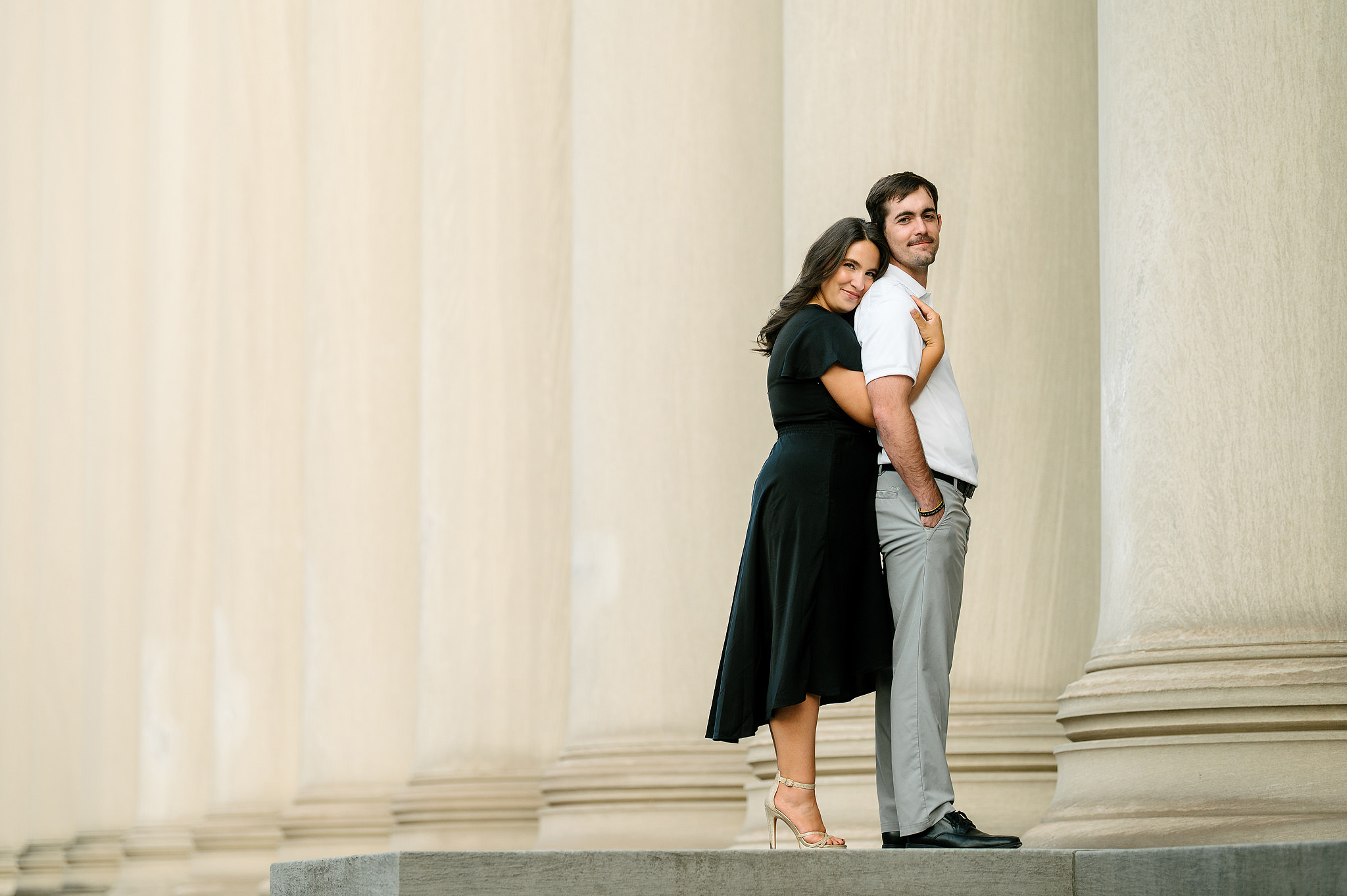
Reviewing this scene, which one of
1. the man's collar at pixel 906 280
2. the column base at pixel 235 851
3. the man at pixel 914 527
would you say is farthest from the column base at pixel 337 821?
the man's collar at pixel 906 280

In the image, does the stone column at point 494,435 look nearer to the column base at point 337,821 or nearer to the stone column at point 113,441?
the column base at point 337,821

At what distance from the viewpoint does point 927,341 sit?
23.2 metres

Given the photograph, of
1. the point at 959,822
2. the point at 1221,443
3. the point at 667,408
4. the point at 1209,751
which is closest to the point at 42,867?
the point at 667,408

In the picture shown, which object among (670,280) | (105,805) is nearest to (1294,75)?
(670,280)

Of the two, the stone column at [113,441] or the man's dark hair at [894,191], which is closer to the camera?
the man's dark hair at [894,191]

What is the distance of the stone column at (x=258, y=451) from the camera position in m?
64.6

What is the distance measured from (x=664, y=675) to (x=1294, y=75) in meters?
21.3

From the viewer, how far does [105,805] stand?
81938 millimetres

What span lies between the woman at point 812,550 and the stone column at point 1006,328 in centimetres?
793

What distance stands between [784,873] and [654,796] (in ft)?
70.6

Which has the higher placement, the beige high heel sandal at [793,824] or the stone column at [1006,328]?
the stone column at [1006,328]

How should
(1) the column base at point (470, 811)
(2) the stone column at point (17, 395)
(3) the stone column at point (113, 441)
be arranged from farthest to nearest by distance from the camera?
1. (2) the stone column at point (17, 395)
2. (3) the stone column at point (113, 441)
3. (1) the column base at point (470, 811)

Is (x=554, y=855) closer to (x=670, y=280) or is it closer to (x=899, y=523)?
(x=899, y=523)

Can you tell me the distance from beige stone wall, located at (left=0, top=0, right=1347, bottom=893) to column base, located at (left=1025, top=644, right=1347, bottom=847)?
Answer: 70mm
